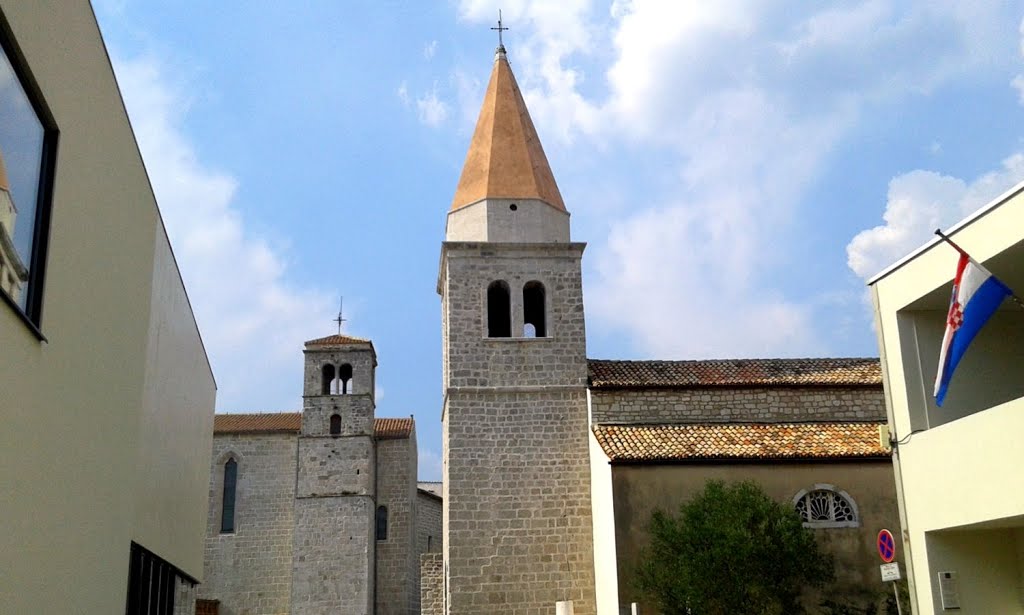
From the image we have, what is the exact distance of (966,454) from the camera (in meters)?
11.1

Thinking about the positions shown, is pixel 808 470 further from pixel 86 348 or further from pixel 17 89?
pixel 17 89

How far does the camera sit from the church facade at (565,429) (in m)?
19.1

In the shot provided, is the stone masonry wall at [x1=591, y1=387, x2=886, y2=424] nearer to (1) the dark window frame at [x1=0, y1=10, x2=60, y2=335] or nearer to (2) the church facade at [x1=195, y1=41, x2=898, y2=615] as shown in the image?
(2) the church facade at [x1=195, y1=41, x2=898, y2=615]

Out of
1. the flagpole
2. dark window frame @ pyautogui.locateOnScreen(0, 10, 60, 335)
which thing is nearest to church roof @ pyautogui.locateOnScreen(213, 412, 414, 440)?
the flagpole

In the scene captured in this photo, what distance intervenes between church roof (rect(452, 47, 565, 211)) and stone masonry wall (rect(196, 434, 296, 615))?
1641cm

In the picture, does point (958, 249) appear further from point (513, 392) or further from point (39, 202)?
point (513, 392)

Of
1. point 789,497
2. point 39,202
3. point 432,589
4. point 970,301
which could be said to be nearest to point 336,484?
point 432,589

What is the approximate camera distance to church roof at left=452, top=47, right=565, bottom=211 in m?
23.9

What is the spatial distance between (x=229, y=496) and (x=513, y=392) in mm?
18349

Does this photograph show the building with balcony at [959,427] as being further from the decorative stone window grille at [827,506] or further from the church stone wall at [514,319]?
the church stone wall at [514,319]

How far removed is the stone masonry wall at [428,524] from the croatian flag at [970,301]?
29.7 meters

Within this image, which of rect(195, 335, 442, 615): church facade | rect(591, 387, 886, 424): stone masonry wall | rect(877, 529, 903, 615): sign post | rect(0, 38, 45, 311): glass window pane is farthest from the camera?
rect(195, 335, 442, 615): church facade

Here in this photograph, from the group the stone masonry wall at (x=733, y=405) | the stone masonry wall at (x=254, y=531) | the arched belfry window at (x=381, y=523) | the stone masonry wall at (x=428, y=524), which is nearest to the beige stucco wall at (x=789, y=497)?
the stone masonry wall at (x=733, y=405)

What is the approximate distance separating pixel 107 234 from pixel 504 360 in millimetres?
13833
